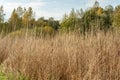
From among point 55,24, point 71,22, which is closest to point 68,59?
point 55,24

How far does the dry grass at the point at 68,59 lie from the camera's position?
16.8ft

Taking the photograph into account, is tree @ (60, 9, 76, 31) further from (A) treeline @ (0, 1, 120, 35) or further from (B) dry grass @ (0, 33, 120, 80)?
(B) dry grass @ (0, 33, 120, 80)

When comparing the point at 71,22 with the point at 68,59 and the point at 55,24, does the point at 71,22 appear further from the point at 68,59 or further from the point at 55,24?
the point at 68,59

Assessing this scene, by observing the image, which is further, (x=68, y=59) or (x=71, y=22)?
(x=71, y=22)

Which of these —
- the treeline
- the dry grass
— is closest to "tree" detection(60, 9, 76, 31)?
the treeline

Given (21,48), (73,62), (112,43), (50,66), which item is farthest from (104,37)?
(21,48)

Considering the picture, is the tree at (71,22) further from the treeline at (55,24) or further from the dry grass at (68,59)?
the dry grass at (68,59)

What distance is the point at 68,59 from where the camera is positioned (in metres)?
6.30

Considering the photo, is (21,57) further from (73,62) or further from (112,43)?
(112,43)

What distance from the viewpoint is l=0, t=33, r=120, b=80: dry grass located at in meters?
5.12

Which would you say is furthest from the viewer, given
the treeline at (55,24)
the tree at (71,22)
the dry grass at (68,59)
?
the tree at (71,22)

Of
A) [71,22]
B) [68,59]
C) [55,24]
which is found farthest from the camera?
[71,22]

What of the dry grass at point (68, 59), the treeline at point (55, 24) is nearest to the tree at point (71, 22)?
the treeline at point (55, 24)

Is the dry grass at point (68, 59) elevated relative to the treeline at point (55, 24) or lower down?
lower down
